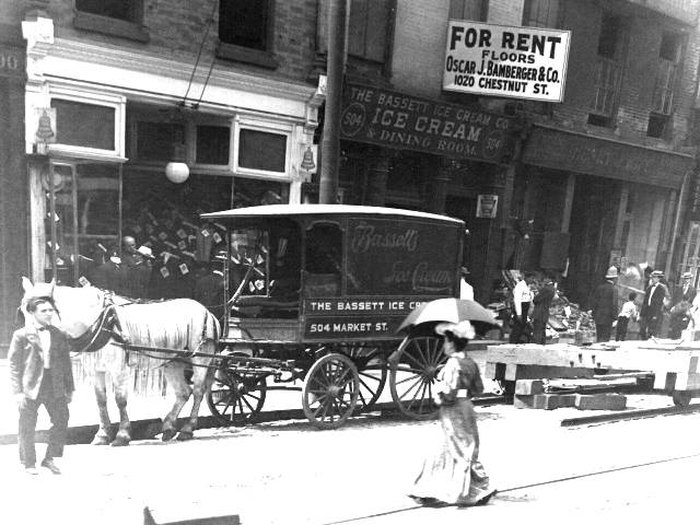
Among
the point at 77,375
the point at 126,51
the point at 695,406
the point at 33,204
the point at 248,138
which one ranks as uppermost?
the point at 126,51

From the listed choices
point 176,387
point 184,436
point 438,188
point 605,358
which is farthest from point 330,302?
point 438,188

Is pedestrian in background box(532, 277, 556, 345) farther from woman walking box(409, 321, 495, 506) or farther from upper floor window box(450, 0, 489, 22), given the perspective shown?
woman walking box(409, 321, 495, 506)

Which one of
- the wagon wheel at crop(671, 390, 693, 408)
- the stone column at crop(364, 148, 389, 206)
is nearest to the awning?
the stone column at crop(364, 148, 389, 206)

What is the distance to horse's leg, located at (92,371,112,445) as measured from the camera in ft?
Answer: 23.1

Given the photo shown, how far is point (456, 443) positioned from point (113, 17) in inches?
355

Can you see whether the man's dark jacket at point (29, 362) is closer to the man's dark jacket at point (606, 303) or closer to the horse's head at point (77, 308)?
the horse's head at point (77, 308)

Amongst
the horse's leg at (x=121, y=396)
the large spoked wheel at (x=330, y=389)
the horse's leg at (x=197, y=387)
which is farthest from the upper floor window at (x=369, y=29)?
the horse's leg at (x=121, y=396)

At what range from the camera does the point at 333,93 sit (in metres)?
9.75

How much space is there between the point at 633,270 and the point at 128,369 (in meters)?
17.3

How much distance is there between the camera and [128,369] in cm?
718

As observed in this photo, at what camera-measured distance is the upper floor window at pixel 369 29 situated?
565 inches

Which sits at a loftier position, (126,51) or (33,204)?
(126,51)

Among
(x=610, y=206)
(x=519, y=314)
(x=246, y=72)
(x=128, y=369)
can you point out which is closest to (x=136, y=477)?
(x=128, y=369)

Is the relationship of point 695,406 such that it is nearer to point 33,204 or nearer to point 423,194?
point 423,194
